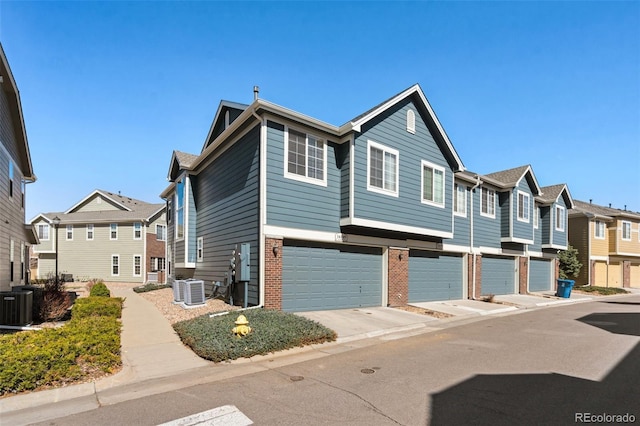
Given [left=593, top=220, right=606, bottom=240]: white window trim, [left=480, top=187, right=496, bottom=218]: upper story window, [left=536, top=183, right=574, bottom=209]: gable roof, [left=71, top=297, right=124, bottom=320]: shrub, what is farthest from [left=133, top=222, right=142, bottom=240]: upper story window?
[left=593, top=220, right=606, bottom=240]: white window trim

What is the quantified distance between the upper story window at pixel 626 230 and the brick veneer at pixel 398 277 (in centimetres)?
2956

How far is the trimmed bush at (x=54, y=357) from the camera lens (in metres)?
5.95

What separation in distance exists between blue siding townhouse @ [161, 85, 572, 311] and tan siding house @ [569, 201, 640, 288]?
15482 millimetres

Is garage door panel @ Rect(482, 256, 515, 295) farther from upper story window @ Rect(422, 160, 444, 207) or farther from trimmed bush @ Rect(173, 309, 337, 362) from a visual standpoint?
trimmed bush @ Rect(173, 309, 337, 362)

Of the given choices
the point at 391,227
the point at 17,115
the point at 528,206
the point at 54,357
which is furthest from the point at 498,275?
the point at 17,115

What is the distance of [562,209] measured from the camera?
28578mm

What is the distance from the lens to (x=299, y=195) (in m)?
13.1

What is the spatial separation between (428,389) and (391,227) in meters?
9.17

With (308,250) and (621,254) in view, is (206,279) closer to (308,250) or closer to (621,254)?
(308,250)

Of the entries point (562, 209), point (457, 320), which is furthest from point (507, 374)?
point (562, 209)

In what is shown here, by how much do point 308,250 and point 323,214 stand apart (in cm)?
141

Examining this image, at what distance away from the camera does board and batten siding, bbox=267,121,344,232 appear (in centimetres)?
1241

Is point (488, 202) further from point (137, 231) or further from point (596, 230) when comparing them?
point (137, 231)

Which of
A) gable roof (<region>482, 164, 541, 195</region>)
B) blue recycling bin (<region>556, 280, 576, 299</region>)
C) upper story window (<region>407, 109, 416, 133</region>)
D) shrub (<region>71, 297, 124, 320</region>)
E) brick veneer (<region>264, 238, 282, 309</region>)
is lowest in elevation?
blue recycling bin (<region>556, 280, 576, 299</region>)
